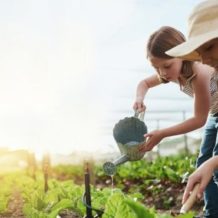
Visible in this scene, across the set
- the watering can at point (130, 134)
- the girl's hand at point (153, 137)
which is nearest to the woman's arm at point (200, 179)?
the girl's hand at point (153, 137)

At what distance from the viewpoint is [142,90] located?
436 cm

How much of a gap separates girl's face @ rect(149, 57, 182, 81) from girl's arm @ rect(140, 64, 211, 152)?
0.12 m

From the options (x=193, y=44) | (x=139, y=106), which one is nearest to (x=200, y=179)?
(x=193, y=44)

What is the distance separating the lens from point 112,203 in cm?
334

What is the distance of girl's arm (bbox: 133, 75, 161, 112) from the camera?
4211 millimetres

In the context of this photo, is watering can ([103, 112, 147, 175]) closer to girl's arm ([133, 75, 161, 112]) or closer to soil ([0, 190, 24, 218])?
girl's arm ([133, 75, 161, 112])

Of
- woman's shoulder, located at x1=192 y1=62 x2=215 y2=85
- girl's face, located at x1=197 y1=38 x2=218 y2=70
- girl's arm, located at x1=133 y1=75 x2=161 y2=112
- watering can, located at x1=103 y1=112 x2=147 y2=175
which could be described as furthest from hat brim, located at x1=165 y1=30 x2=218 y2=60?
girl's arm, located at x1=133 y1=75 x2=161 y2=112

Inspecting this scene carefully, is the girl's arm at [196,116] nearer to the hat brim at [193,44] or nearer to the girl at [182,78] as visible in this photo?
the girl at [182,78]

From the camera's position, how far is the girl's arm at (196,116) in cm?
369

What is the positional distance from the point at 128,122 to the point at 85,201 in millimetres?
630

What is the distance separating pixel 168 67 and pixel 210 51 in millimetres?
958

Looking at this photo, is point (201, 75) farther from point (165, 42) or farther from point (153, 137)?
point (153, 137)

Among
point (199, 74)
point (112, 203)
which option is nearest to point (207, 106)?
point (199, 74)

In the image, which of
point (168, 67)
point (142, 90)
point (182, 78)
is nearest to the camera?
point (168, 67)
